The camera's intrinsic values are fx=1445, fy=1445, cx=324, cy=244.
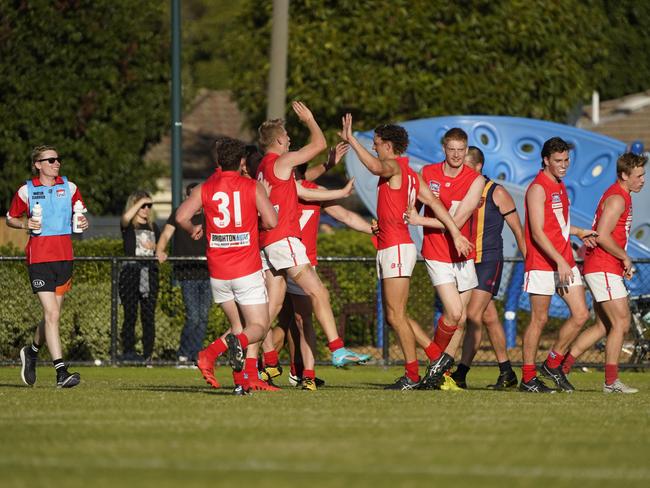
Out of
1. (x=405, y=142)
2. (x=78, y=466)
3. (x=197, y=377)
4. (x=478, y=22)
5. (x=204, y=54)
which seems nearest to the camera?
(x=78, y=466)

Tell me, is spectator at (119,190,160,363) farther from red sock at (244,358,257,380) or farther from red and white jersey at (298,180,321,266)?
red sock at (244,358,257,380)

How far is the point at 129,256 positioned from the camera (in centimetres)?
1755

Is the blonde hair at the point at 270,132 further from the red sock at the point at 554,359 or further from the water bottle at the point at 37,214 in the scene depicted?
the red sock at the point at 554,359

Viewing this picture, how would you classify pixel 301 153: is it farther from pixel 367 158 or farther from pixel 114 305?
pixel 114 305

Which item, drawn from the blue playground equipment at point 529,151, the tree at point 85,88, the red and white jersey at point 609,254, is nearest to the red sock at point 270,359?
the red and white jersey at point 609,254

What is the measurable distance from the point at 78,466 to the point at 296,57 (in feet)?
79.4

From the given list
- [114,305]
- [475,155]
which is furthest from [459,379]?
[114,305]

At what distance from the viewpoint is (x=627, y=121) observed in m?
40.1

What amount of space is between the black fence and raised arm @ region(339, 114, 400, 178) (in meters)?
4.75

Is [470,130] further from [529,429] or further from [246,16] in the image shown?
[529,429]

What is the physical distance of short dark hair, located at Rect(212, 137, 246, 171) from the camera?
36.7ft

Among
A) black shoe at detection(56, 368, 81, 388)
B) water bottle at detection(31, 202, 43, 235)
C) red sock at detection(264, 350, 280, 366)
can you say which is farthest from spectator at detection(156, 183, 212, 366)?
water bottle at detection(31, 202, 43, 235)

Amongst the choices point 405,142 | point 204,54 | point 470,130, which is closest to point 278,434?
point 405,142

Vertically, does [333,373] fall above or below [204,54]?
below
